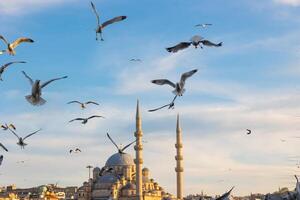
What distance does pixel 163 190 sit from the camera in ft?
371

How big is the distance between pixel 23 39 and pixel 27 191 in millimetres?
105352

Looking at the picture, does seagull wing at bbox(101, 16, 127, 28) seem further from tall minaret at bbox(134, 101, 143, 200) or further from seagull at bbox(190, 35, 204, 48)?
tall minaret at bbox(134, 101, 143, 200)

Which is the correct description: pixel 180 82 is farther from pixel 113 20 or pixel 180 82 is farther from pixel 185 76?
pixel 113 20

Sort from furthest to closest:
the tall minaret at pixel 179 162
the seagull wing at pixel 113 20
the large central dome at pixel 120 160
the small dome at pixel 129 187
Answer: the large central dome at pixel 120 160 < the small dome at pixel 129 187 < the tall minaret at pixel 179 162 < the seagull wing at pixel 113 20

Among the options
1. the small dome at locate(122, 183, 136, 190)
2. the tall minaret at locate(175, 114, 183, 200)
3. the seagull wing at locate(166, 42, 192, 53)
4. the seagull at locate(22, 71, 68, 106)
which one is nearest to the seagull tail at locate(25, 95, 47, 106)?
the seagull at locate(22, 71, 68, 106)

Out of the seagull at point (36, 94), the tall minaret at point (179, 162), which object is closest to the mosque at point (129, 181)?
the tall minaret at point (179, 162)

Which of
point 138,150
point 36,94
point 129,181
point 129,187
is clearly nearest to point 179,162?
point 138,150

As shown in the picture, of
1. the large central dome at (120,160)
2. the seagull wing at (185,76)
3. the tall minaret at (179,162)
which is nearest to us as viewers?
the seagull wing at (185,76)

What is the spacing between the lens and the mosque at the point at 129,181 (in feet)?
281

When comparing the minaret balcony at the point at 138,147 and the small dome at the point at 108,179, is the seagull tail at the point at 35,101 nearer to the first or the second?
the minaret balcony at the point at 138,147

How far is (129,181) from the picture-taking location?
10338 centimetres

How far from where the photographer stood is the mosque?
8569 centimetres

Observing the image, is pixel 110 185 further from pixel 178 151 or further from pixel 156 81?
pixel 156 81

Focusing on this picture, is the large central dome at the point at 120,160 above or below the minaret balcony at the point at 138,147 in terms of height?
above
